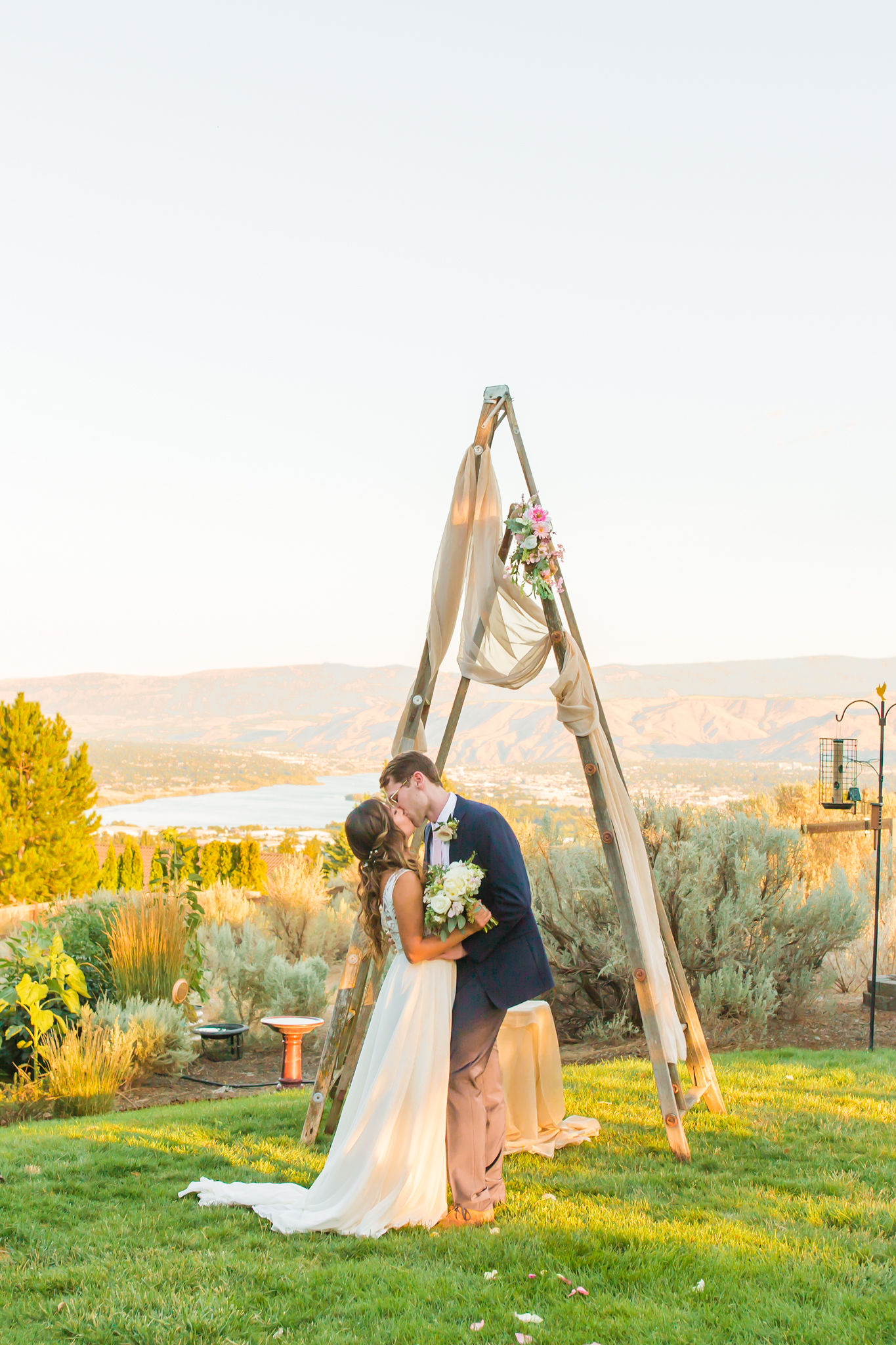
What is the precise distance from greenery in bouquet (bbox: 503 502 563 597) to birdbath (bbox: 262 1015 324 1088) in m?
3.64

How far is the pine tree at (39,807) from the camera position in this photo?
1544 cm

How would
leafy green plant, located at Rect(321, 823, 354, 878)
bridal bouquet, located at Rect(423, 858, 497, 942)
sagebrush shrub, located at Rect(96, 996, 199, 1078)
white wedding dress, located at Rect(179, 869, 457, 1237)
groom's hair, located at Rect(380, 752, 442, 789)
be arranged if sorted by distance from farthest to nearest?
leafy green plant, located at Rect(321, 823, 354, 878) → sagebrush shrub, located at Rect(96, 996, 199, 1078) → groom's hair, located at Rect(380, 752, 442, 789) → bridal bouquet, located at Rect(423, 858, 497, 942) → white wedding dress, located at Rect(179, 869, 457, 1237)

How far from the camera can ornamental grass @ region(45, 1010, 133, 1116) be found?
20.8 feet

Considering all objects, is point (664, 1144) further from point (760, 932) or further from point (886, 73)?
point (886, 73)

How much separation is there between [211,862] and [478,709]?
34.3m

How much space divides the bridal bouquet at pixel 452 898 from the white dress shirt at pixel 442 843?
5.4 inches

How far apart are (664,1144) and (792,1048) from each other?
2867 mm

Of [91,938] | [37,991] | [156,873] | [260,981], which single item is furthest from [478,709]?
[37,991]

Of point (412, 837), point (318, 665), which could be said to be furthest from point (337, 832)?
point (318, 665)

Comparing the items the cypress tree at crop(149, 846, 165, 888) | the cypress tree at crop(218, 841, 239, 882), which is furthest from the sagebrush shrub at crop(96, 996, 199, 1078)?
the cypress tree at crop(218, 841, 239, 882)

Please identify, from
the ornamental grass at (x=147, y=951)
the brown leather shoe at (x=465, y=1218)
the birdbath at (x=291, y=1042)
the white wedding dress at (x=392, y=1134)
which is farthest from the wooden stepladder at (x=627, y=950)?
the ornamental grass at (x=147, y=951)

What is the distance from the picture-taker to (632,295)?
13891mm

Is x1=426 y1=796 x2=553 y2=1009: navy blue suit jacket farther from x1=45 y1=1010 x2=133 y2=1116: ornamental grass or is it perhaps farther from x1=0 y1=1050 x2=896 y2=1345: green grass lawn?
x1=45 y1=1010 x2=133 y2=1116: ornamental grass

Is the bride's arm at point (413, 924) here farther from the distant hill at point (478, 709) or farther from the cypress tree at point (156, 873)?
the distant hill at point (478, 709)
